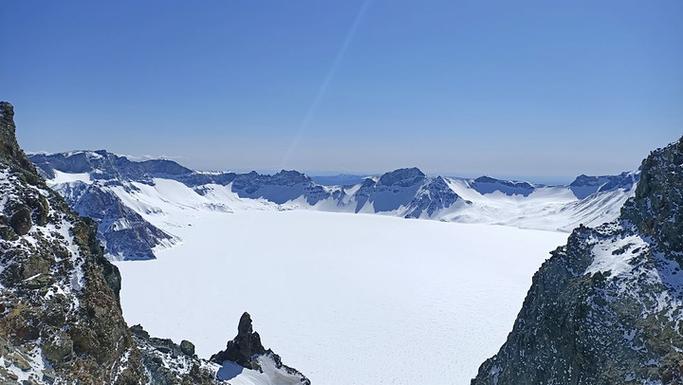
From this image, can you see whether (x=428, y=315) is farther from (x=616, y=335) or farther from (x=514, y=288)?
(x=616, y=335)

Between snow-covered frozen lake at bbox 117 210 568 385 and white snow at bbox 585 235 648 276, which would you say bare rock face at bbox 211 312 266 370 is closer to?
snow-covered frozen lake at bbox 117 210 568 385

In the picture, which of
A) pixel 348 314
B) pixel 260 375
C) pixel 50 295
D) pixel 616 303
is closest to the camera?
pixel 50 295

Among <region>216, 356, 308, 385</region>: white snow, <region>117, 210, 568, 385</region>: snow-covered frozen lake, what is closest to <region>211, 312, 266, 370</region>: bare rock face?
<region>216, 356, 308, 385</region>: white snow

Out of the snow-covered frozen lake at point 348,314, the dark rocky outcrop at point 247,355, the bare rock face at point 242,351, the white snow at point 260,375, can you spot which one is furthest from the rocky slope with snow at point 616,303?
the snow-covered frozen lake at point 348,314

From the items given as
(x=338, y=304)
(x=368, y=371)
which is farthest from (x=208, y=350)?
(x=338, y=304)

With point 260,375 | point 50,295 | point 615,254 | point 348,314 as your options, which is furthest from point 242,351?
point 348,314

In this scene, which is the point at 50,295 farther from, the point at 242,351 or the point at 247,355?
the point at 247,355

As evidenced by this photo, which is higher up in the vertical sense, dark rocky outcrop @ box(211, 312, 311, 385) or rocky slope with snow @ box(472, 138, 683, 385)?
rocky slope with snow @ box(472, 138, 683, 385)

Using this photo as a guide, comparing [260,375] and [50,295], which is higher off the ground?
[50,295]
